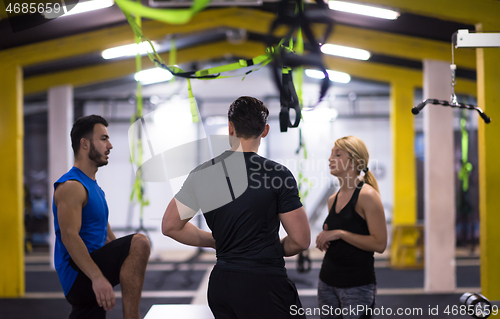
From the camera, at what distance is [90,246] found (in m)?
1.91

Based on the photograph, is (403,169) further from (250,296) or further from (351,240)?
(250,296)

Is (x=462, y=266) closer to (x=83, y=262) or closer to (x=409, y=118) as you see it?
(x=409, y=118)

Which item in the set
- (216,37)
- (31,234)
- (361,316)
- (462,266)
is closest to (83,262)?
(361,316)

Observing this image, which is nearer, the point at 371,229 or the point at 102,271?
the point at 102,271

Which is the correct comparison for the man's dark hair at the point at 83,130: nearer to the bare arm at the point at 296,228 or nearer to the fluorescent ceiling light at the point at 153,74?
the bare arm at the point at 296,228

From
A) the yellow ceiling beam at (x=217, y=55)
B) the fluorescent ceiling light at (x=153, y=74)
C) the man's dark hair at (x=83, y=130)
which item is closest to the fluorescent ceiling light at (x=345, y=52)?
the yellow ceiling beam at (x=217, y=55)

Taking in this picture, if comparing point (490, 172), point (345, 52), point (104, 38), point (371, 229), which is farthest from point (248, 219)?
point (345, 52)

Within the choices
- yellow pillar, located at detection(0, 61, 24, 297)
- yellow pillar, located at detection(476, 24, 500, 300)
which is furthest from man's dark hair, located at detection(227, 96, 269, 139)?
yellow pillar, located at detection(0, 61, 24, 297)

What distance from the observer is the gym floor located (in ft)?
14.4

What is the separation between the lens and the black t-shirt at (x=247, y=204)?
152 centimetres

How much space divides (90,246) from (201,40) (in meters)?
5.18

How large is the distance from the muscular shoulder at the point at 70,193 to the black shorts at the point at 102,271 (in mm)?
243

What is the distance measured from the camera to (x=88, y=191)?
6.21 ft

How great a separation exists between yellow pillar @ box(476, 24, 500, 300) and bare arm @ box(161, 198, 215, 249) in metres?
2.70
